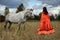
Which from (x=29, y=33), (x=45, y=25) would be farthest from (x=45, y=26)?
(x=29, y=33)

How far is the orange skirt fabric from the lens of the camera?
2.15 metres

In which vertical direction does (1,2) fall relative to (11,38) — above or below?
above

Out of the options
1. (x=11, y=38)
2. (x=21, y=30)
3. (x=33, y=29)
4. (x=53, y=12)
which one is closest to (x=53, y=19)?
(x=53, y=12)

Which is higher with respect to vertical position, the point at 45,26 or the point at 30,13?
the point at 30,13

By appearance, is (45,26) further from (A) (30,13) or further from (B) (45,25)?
(A) (30,13)

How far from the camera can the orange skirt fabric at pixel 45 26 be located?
7.04 ft

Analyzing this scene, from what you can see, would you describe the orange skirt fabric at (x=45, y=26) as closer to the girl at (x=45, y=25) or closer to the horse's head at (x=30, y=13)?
the girl at (x=45, y=25)

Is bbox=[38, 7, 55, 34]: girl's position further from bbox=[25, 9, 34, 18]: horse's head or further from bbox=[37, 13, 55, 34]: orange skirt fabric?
bbox=[25, 9, 34, 18]: horse's head

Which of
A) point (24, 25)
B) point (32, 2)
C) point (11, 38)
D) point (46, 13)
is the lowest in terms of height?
point (11, 38)

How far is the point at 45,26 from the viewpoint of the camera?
215 centimetres

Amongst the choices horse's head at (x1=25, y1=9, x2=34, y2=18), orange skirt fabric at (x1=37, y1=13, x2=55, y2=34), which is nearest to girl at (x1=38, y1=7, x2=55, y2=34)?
A: orange skirt fabric at (x1=37, y1=13, x2=55, y2=34)

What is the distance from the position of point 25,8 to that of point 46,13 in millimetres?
266

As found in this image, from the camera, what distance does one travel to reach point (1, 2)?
2.19 metres

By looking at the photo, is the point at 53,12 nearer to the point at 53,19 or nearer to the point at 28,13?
the point at 53,19
